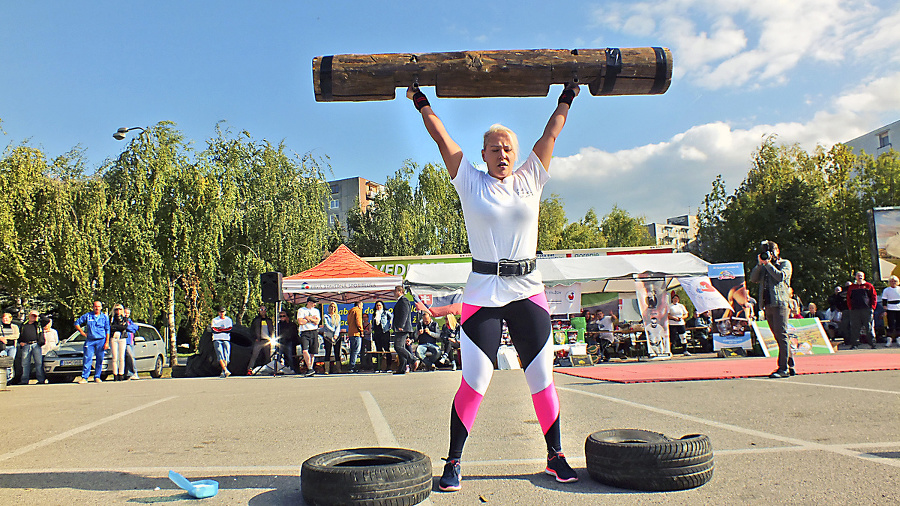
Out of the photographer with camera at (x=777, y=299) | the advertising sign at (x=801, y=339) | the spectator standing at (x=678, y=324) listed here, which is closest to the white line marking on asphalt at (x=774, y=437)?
the photographer with camera at (x=777, y=299)

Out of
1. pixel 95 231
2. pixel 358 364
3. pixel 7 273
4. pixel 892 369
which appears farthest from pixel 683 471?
pixel 7 273

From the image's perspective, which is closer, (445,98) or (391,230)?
(445,98)

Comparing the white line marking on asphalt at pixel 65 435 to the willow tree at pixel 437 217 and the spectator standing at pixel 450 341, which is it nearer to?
the spectator standing at pixel 450 341

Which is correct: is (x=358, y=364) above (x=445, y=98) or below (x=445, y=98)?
below

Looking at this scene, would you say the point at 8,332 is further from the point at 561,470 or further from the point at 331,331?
the point at 561,470

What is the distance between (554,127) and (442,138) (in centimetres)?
68

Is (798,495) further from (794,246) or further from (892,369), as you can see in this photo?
(794,246)

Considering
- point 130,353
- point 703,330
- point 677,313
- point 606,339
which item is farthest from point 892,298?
point 130,353

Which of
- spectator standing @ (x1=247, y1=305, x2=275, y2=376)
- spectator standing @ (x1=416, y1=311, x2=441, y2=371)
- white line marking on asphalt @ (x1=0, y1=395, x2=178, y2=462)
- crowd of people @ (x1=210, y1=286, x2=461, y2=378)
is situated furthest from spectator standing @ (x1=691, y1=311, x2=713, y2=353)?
white line marking on asphalt @ (x1=0, y1=395, x2=178, y2=462)

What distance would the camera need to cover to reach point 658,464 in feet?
10.5

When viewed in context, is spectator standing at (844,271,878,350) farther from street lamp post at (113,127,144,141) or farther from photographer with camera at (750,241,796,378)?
street lamp post at (113,127,144,141)

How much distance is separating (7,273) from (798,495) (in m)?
25.9

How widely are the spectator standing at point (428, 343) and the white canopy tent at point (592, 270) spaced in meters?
1.13

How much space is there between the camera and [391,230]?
4400cm
